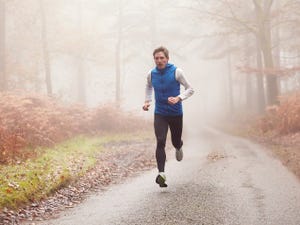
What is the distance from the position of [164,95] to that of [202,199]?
6.72 feet

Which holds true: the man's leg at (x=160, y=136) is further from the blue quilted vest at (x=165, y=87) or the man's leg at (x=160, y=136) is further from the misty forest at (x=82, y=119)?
the misty forest at (x=82, y=119)

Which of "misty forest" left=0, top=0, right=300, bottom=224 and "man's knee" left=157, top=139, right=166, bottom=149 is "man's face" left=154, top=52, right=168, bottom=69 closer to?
"man's knee" left=157, top=139, right=166, bottom=149

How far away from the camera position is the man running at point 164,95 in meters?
8.17

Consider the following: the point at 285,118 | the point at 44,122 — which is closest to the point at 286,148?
the point at 285,118

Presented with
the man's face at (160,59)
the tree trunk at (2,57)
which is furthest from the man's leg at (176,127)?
the tree trunk at (2,57)

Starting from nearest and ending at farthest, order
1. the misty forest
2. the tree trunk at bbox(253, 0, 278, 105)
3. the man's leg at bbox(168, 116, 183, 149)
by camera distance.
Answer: the man's leg at bbox(168, 116, 183, 149), the misty forest, the tree trunk at bbox(253, 0, 278, 105)

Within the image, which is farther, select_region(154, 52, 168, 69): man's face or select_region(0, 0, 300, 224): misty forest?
select_region(0, 0, 300, 224): misty forest

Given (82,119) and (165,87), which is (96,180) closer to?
(165,87)

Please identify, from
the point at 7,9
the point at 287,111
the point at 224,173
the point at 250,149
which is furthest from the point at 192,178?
the point at 7,9

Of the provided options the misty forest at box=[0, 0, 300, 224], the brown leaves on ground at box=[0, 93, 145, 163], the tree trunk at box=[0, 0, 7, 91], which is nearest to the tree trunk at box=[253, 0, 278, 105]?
the misty forest at box=[0, 0, 300, 224]

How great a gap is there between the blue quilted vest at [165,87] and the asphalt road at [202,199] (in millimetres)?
1553

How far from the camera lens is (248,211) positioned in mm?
6625

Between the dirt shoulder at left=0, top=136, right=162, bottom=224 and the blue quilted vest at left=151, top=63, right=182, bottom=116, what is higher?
the blue quilted vest at left=151, top=63, right=182, bottom=116

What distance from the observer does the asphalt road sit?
6.32 meters
